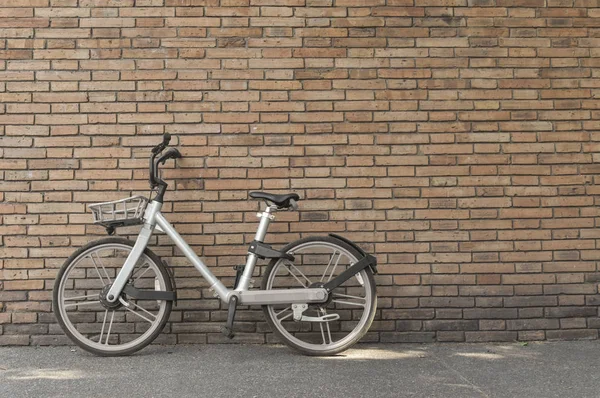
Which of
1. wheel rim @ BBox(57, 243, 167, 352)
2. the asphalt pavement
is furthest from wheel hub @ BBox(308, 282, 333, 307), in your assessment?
wheel rim @ BBox(57, 243, 167, 352)

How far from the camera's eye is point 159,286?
13.7 feet

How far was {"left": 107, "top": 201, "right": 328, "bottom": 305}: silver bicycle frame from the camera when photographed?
160 inches

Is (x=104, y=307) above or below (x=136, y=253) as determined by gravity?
below

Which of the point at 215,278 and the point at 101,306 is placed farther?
the point at 101,306

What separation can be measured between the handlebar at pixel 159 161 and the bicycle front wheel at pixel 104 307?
1.38 feet

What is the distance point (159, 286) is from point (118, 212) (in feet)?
1.89

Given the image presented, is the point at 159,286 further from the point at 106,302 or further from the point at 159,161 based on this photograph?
→ the point at 159,161

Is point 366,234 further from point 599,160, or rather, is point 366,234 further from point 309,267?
point 599,160

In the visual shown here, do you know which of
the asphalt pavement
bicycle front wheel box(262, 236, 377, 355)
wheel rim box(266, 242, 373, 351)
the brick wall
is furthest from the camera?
the brick wall

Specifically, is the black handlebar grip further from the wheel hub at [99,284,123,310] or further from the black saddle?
the wheel hub at [99,284,123,310]

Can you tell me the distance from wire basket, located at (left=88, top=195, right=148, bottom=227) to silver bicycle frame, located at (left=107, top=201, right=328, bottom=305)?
0.18ft

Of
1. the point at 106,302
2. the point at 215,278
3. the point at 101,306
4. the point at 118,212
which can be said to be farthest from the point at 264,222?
the point at 101,306

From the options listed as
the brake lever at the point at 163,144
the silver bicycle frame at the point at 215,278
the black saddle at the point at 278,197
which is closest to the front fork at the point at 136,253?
the silver bicycle frame at the point at 215,278

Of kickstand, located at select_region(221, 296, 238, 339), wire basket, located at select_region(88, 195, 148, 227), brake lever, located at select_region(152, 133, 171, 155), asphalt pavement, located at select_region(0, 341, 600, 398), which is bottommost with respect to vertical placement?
asphalt pavement, located at select_region(0, 341, 600, 398)
